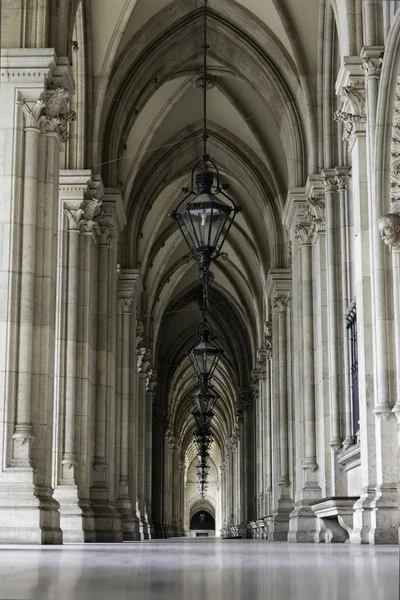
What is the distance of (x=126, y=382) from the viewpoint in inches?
1024

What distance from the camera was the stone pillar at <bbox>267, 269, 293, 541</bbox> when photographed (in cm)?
2530

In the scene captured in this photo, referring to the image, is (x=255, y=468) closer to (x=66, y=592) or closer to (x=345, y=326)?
(x=345, y=326)

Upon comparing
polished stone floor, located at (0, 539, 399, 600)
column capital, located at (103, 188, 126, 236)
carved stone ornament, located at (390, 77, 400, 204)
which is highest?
column capital, located at (103, 188, 126, 236)

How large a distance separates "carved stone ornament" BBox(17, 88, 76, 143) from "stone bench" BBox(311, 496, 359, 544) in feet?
21.4

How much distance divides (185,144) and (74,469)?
43.4 ft

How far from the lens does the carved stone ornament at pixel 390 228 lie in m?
11.8

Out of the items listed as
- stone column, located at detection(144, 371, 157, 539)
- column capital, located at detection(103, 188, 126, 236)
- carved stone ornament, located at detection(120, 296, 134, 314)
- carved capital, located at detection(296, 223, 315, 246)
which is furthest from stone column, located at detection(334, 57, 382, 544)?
stone column, located at detection(144, 371, 157, 539)

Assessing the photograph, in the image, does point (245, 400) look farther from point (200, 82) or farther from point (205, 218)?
point (205, 218)

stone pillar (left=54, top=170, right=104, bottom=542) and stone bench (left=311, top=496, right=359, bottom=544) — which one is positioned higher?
stone pillar (left=54, top=170, right=104, bottom=542)

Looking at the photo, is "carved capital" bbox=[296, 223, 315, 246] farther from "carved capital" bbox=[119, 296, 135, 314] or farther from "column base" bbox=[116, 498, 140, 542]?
"column base" bbox=[116, 498, 140, 542]

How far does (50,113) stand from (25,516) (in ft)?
18.7

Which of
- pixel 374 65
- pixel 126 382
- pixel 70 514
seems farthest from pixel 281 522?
pixel 374 65

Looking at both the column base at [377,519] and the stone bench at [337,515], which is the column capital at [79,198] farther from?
the column base at [377,519]

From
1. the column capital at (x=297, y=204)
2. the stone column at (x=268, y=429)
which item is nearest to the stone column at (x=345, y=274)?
the column capital at (x=297, y=204)
